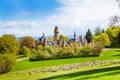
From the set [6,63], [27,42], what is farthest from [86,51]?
[6,63]

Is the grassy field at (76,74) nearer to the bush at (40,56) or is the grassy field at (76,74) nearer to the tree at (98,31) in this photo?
the bush at (40,56)

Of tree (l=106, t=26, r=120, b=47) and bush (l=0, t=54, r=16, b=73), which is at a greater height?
tree (l=106, t=26, r=120, b=47)

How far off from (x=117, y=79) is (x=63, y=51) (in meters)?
52.9

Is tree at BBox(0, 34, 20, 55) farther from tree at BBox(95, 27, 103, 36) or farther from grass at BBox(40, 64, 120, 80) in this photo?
tree at BBox(95, 27, 103, 36)

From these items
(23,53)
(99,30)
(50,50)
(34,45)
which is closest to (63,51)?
(50,50)

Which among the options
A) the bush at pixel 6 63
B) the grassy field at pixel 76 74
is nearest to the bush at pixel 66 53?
the grassy field at pixel 76 74

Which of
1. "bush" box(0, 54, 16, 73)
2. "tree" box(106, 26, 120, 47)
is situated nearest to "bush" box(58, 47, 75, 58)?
"bush" box(0, 54, 16, 73)

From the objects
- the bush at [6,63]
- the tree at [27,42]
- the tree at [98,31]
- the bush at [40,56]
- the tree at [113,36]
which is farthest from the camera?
the tree at [98,31]

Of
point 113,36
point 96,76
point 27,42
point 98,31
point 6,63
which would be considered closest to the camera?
point 96,76

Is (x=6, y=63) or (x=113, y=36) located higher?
(x=113, y=36)

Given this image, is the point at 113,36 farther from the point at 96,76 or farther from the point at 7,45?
the point at 96,76

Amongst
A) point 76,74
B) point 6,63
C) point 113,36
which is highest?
point 113,36

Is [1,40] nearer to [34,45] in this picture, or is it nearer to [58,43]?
[34,45]

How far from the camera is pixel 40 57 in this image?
217 feet
